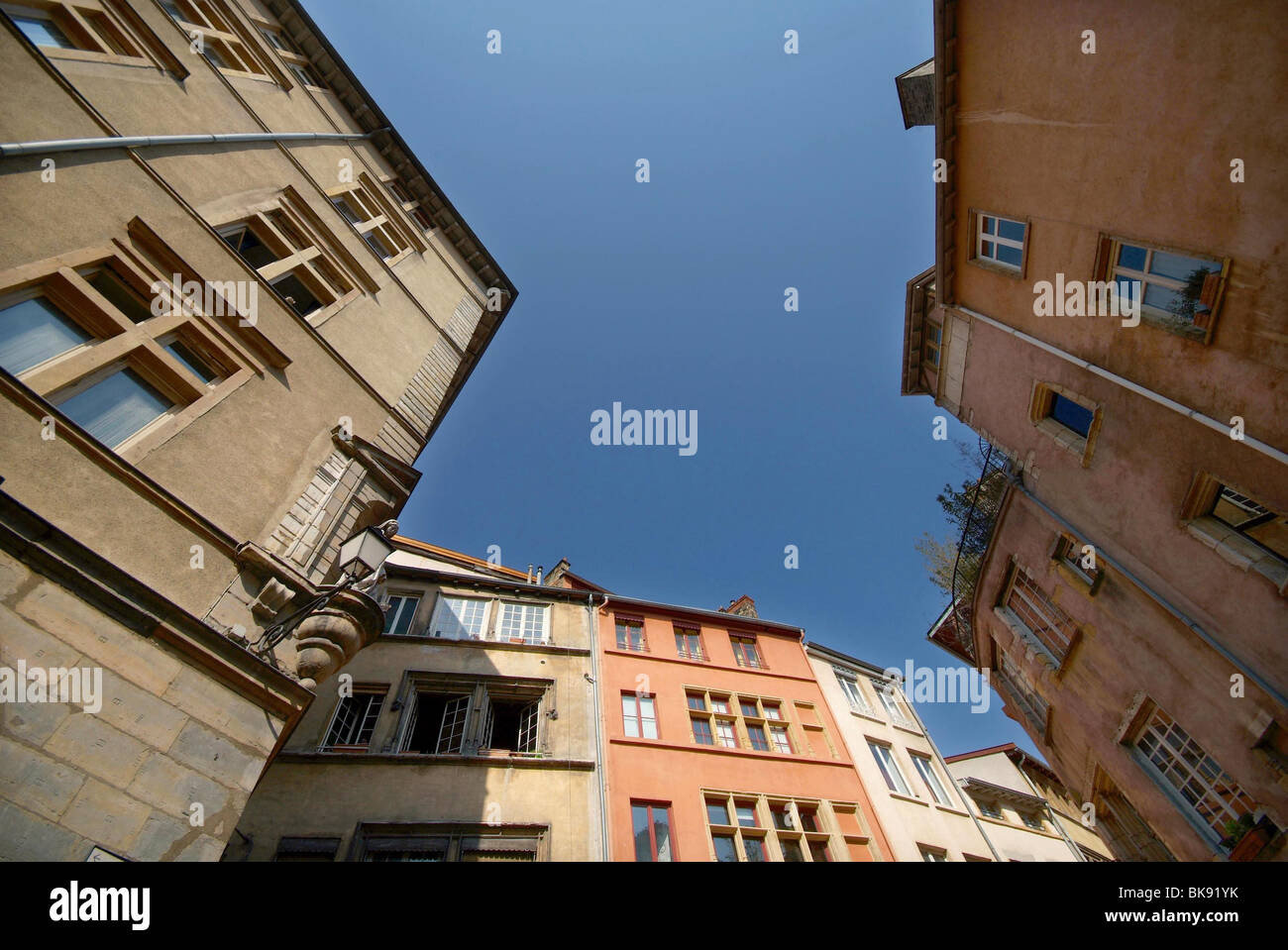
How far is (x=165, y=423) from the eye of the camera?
7457 millimetres

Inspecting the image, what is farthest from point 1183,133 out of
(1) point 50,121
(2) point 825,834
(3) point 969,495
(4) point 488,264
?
(4) point 488,264

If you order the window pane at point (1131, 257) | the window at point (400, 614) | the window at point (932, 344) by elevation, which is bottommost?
the window pane at point (1131, 257)

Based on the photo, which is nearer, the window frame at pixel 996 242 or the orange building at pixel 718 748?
the window frame at pixel 996 242

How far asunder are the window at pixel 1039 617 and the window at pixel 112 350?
18016 mm

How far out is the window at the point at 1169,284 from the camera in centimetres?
887

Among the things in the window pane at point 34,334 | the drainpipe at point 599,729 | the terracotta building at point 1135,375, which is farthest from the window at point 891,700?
the window pane at point 34,334

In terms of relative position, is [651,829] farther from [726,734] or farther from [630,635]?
[630,635]

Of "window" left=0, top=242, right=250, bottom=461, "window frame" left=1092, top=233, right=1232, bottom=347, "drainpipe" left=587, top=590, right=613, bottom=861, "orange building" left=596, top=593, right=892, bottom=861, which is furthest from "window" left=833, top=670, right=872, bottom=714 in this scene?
"window" left=0, top=242, right=250, bottom=461

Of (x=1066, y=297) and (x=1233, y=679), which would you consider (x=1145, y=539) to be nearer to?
→ (x=1233, y=679)

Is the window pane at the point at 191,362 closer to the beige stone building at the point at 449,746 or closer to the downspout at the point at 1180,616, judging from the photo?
the beige stone building at the point at 449,746

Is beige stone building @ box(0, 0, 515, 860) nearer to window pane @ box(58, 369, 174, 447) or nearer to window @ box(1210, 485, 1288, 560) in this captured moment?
window pane @ box(58, 369, 174, 447)

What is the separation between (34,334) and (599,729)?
13.3m

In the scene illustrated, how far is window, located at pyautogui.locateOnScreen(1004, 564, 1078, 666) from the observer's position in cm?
1456

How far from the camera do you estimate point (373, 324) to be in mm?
12844
